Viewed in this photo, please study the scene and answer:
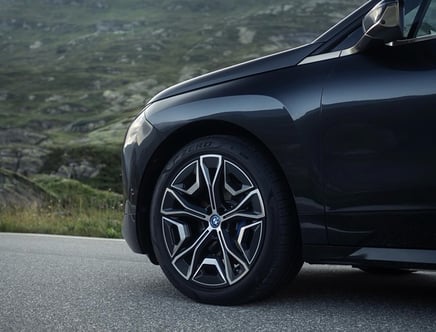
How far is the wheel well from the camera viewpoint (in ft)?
12.0

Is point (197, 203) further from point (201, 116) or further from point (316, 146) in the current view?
point (316, 146)

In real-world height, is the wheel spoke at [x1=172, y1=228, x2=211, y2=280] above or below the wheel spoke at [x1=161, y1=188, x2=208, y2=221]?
below

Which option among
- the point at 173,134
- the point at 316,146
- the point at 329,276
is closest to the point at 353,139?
the point at 316,146

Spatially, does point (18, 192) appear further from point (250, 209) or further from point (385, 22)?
point (385, 22)

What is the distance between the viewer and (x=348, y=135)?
316cm

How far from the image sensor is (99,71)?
130 m

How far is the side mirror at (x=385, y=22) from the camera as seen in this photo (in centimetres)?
298

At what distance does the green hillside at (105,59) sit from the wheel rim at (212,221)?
45.1 m

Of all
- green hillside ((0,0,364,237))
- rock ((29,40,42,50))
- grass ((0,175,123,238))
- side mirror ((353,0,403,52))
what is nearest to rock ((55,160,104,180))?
green hillside ((0,0,364,237))

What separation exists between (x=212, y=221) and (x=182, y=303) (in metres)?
0.46

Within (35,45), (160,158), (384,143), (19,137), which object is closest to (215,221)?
(160,158)

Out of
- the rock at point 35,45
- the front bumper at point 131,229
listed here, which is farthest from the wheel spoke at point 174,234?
the rock at point 35,45

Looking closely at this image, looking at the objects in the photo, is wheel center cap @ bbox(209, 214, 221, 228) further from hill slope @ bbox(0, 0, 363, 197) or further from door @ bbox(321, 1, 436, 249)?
hill slope @ bbox(0, 0, 363, 197)

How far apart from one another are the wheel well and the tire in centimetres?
8
